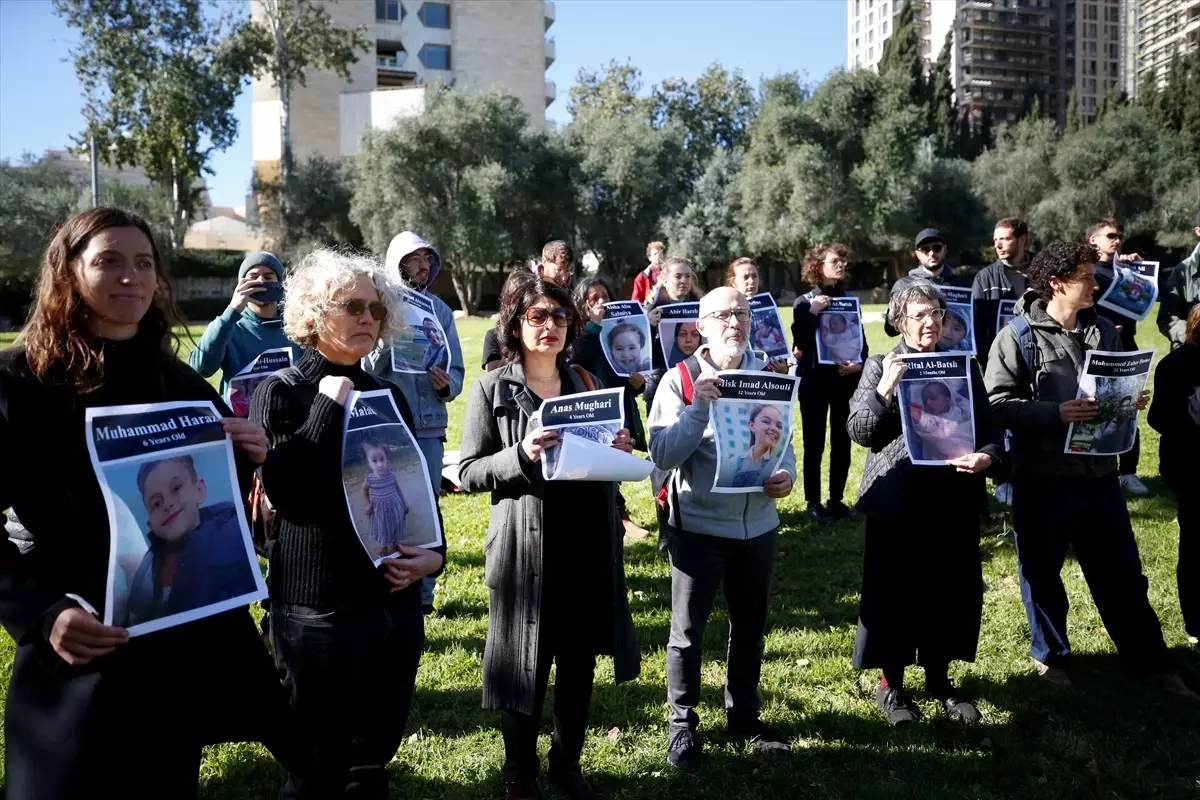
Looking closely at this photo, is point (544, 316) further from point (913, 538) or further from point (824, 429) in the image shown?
point (824, 429)

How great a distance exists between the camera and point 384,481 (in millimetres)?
3031

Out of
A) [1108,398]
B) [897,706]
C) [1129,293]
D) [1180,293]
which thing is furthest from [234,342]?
[1180,293]

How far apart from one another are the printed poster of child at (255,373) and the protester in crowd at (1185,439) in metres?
4.68

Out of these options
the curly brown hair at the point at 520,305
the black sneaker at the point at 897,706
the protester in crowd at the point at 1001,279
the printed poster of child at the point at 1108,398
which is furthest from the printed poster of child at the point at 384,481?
the protester in crowd at the point at 1001,279

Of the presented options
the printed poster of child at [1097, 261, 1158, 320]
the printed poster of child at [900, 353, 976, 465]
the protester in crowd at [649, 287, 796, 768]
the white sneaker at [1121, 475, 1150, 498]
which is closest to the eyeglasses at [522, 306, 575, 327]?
the protester in crowd at [649, 287, 796, 768]

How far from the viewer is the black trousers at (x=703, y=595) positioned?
4316mm

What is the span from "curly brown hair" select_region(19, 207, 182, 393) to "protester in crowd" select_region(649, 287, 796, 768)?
2309 mm

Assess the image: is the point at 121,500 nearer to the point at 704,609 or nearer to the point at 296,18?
the point at 704,609

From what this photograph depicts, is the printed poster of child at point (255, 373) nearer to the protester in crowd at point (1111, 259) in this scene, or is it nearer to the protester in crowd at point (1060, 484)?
the protester in crowd at point (1060, 484)

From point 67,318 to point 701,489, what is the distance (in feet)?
8.69

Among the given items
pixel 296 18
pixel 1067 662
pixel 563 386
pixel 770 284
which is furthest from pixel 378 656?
pixel 770 284

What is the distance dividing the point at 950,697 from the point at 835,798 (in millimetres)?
1144

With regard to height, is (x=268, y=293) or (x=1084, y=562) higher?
(x=268, y=293)

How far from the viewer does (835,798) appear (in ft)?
13.4
